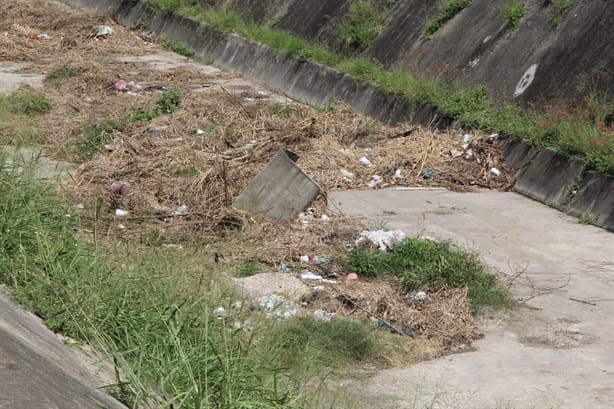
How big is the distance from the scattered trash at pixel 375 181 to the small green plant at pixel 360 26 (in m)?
4.36

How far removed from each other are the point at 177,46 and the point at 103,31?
1.48m

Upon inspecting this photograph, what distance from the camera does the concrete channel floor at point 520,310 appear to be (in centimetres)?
574

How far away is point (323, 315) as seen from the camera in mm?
6664

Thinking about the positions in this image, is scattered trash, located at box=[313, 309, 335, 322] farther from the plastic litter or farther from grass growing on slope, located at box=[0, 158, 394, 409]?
the plastic litter

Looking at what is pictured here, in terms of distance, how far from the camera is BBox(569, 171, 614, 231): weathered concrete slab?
29.0 ft

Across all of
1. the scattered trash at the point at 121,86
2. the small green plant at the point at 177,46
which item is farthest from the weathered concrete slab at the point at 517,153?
the small green plant at the point at 177,46

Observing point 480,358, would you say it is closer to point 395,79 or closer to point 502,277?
point 502,277

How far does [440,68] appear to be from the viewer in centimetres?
1251

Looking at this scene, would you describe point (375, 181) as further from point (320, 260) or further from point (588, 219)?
point (320, 260)

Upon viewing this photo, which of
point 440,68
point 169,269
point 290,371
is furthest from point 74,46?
point 290,371

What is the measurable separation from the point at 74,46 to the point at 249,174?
934cm

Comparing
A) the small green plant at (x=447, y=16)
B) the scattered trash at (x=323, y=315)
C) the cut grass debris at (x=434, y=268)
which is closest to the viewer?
the scattered trash at (x=323, y=315)

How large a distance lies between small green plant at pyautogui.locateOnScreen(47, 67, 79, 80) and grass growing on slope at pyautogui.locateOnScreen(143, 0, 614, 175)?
271 cm

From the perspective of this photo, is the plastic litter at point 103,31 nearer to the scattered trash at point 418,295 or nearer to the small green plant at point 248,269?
the small green plant at point 248,269
